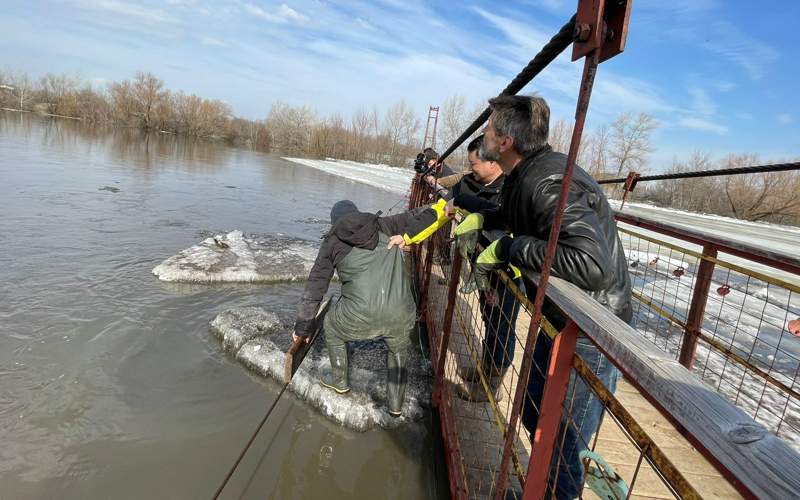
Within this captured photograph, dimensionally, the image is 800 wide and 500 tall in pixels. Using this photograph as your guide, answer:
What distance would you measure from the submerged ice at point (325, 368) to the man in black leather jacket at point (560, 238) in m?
1.76

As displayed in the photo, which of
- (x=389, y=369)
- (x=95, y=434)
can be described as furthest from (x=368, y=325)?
(x=95, y=434)

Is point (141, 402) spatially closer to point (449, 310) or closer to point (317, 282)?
point (317, 282)

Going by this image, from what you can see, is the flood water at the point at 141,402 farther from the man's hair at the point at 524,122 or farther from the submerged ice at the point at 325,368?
the man's hair at the point at 524,122

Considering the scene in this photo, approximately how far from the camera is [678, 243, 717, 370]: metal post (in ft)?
10.3

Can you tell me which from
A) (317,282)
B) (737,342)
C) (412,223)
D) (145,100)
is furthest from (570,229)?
(145,100)

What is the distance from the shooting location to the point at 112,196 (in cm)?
1202

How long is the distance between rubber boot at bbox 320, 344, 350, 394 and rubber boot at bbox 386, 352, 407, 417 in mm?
387

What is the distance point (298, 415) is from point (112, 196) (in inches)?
447

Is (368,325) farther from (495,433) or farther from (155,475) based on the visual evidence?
(155,475)

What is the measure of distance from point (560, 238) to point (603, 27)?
33.7 inches

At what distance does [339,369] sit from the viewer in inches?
146

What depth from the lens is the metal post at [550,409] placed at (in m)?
1.38

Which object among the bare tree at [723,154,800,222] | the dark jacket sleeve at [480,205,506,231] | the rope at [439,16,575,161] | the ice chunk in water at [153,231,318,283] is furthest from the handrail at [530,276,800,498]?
the bare tree at [723,154,800,222]

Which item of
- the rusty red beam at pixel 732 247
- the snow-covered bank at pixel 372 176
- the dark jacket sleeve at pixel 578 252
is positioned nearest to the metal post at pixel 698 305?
the rusty red beam at pixel 732 247
